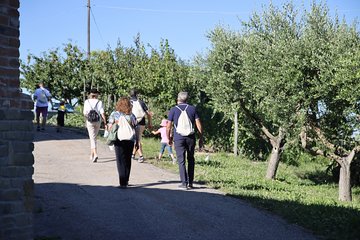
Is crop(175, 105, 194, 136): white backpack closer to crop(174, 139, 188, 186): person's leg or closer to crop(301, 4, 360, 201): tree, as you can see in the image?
crop(174, 139, 188, 186): person's leg

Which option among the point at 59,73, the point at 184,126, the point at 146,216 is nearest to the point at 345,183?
the point at 184,126

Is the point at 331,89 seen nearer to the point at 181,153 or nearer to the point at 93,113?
the point at 181,153

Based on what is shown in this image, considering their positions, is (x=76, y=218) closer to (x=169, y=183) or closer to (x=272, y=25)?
(x=169, y=183)

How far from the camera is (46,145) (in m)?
14.0

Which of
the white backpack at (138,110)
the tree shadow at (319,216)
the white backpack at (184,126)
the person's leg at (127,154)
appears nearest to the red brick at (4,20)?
the person's leg at (127,154)

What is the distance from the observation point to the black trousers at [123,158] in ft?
27.0

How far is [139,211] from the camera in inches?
263

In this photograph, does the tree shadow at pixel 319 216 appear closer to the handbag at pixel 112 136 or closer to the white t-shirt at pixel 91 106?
the handbag at pixel 112 136

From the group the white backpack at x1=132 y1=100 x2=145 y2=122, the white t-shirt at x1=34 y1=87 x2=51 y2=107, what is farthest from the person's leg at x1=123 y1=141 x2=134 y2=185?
the white t-shirt at x1=34 y1=87 x2=51 y2=107

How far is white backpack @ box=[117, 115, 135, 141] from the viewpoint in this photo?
8258mm

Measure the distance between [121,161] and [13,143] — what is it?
3680mm

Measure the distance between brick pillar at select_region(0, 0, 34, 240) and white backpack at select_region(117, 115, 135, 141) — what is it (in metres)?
3.49

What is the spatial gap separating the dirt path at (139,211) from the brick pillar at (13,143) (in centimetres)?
82

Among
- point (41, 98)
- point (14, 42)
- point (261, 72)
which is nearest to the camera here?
point (14, 42)
